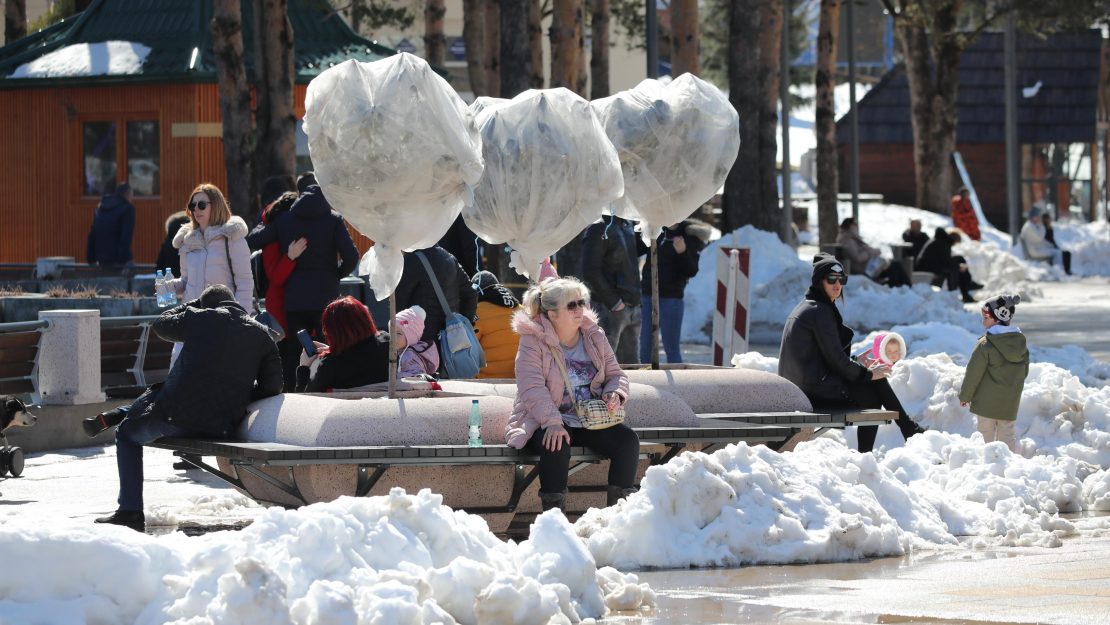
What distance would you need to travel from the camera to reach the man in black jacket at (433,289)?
42.4 ft

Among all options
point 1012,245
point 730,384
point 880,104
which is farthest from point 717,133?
point 880,104

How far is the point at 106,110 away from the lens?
3106 centimetres

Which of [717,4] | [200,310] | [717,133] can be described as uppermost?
[717,4]

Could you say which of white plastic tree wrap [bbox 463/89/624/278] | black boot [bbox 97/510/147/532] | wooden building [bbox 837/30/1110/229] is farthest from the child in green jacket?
wooden building [bbox 837/30/1110/229]

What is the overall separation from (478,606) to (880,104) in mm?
52758

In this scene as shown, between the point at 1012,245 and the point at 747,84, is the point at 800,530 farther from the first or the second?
the point at 1012,245

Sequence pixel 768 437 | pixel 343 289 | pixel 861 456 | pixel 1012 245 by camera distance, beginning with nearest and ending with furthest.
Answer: pixel 861 456, pixel 768 437, pixel 343 289, pixel 1012 245

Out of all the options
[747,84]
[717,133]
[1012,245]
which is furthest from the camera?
[1012,245]

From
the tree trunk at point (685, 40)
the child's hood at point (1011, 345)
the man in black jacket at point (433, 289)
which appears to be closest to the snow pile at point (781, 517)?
the child's hood at point (1011, 345)

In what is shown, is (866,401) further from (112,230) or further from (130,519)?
(112,230)

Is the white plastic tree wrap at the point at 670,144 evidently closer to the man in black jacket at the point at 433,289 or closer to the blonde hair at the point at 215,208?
the man in black jacket at the point at 433,289

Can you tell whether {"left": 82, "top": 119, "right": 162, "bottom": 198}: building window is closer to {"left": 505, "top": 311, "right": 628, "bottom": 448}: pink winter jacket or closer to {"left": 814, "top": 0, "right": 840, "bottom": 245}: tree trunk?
{"left": 814, "top": 0, "right": 840, "bottom": 245}: tree trunk

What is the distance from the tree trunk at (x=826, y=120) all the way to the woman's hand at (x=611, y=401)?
29.1m

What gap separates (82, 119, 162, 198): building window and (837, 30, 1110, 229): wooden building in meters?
30.7
